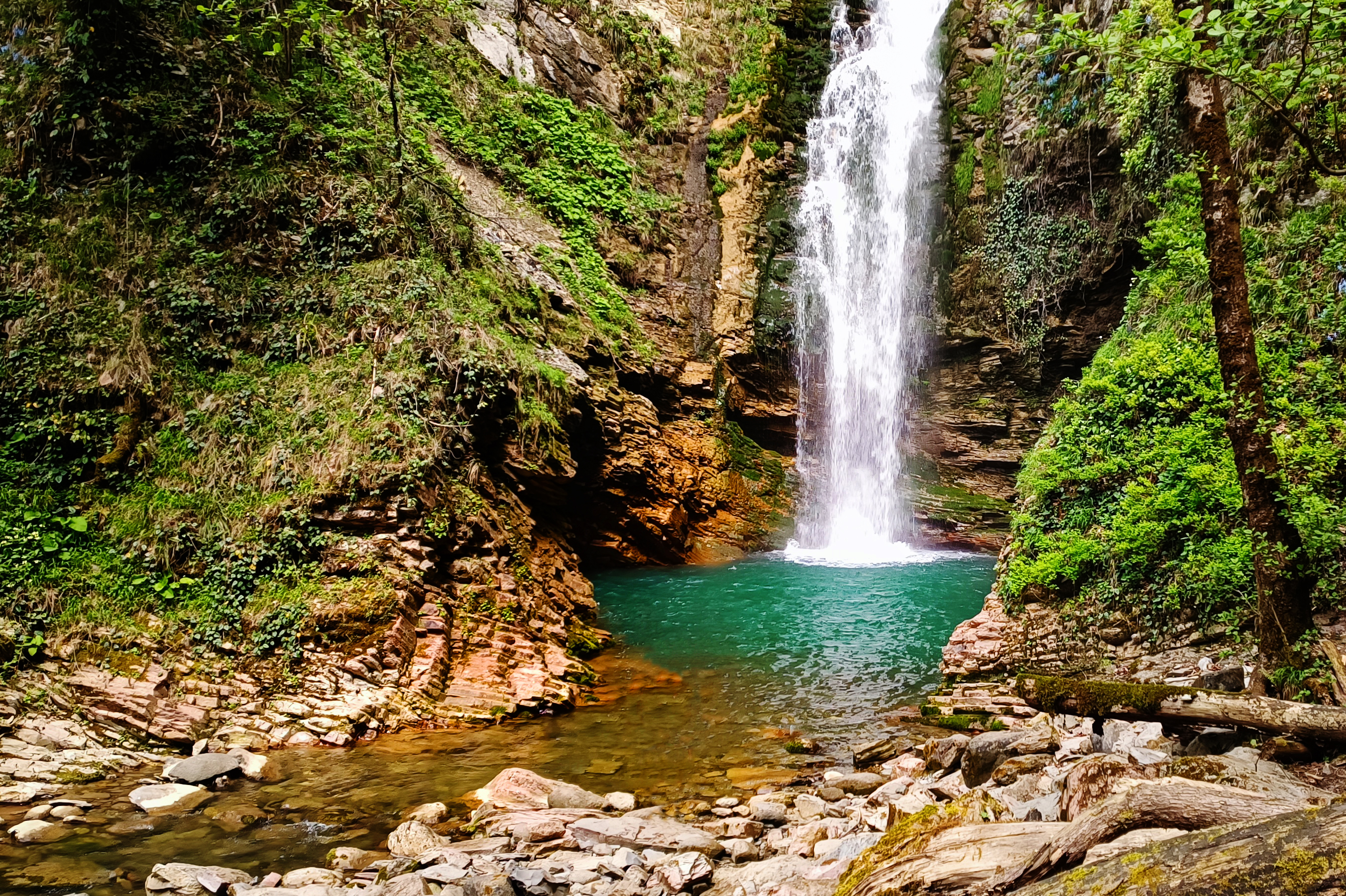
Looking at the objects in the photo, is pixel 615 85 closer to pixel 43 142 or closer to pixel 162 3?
pixel 162 3

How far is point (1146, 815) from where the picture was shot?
240 cm

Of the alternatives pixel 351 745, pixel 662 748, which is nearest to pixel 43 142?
pixel 351 745

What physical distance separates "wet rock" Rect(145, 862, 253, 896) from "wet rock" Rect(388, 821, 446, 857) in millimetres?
759

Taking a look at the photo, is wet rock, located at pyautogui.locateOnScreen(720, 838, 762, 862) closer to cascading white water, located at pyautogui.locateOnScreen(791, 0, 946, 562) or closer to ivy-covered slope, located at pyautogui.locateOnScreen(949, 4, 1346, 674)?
ivy-covered slope, located at pyautogui.locateOnScreen(949, 4, 1346, 674)

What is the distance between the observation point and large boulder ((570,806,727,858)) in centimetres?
412

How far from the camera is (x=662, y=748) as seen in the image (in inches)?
247

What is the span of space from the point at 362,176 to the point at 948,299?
14.4m

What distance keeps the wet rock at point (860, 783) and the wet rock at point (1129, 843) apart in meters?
2.90

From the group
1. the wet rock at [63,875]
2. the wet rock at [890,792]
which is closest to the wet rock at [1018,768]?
the wet rock at [890,792]

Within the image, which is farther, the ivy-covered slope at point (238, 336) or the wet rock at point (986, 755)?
the ivy-covered slope at point (238, 336)

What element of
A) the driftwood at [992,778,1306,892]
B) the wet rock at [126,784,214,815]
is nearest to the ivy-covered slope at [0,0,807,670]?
the wet rock at [126,784,214,815]

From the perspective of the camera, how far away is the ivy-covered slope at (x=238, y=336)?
6922 millimetres

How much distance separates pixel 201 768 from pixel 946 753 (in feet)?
17.7

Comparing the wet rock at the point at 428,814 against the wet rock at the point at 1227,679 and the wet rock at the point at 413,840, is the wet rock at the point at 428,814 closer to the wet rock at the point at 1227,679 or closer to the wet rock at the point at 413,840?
the wet rock at the point at 413,840
